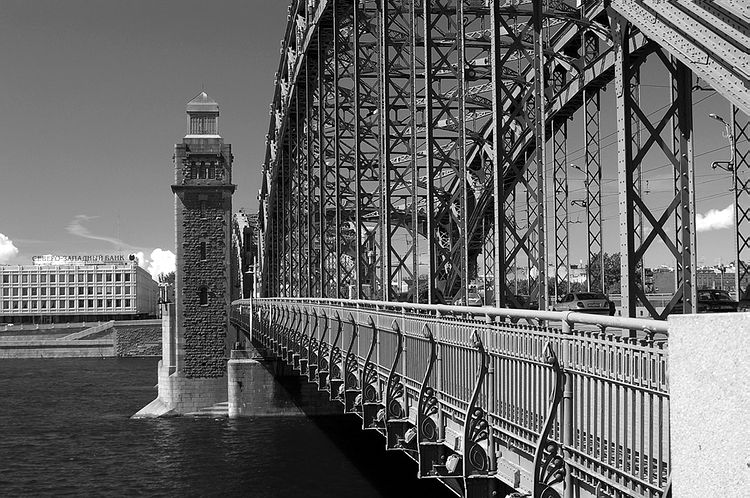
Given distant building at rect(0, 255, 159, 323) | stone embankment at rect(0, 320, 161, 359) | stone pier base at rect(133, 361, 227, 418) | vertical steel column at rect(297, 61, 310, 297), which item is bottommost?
stone embankment at rect(0, 320, 161, 359)

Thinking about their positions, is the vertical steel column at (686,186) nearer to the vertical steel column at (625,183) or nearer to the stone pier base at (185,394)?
the vertical steel column at (625,183)

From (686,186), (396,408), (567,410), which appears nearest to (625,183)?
(686,186)

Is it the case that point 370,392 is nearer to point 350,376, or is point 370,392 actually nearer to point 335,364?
point 350,376

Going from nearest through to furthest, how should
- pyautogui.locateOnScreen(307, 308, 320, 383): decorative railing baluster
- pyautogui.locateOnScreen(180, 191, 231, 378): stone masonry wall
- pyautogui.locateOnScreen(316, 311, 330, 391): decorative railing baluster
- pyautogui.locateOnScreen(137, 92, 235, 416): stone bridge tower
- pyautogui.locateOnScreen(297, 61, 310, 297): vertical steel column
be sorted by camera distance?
pyautogui.locateOnScreen(316, 311, 330, 391): decorative railing baluster
pyautogui.locateOnScreen(307, 308, 320, 383): decorative railing baluster
pyautogui.locateOnScreen(297, 61, 310, 297): vertical steel column
pyautogui.locateOnScreen(137, 92, 235, 416): stone bridge tower
pyautogui.locateOnScreen(180, 191, 231, 378): stone masonry wall

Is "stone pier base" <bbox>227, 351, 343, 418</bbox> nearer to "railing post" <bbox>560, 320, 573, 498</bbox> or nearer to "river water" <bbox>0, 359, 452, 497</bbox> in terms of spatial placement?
"river water" <bbox>0, 359, 452, 497</bbox>

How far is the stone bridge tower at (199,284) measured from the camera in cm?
4600

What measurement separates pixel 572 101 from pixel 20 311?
149702 mm

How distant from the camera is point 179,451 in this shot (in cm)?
3475

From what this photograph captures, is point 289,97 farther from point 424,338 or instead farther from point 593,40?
point 424,338

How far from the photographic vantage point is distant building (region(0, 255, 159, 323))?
515ft

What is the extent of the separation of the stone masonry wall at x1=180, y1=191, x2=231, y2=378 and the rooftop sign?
120 m

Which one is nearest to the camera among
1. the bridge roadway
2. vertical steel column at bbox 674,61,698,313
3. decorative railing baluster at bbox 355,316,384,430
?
the bridge roadway

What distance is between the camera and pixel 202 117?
52.4 meters

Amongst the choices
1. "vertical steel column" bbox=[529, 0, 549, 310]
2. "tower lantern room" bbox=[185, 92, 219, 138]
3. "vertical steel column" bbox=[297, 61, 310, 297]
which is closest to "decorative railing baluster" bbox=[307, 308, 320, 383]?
"vertical steel column" bbox=[529, 0, 549, 310]
